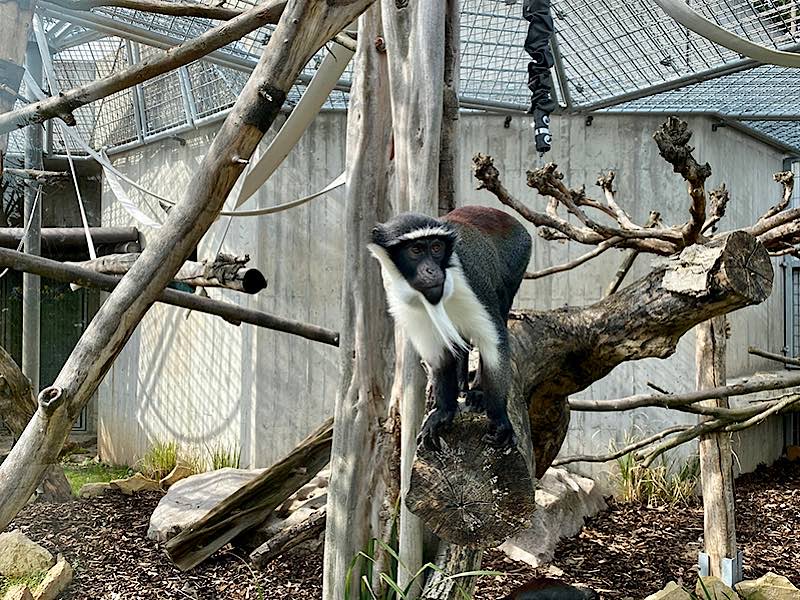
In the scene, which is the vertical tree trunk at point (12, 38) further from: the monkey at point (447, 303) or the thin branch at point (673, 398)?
the thin branch at point (673, 398)

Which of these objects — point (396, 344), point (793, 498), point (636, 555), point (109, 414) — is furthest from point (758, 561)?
point (109, 414)

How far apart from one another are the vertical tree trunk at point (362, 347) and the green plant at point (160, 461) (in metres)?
4.54

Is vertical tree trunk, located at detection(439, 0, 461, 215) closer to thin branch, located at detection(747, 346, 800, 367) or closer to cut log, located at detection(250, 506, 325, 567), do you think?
thin branch, located at detection(747, 346, 800, 367)

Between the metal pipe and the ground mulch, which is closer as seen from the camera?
the ground mulch

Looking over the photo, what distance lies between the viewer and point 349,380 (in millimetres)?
3840

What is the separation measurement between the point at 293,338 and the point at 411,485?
18.5ft

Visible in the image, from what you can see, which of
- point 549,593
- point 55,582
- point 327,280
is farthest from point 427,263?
point 327,280

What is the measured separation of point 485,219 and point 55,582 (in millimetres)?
3562

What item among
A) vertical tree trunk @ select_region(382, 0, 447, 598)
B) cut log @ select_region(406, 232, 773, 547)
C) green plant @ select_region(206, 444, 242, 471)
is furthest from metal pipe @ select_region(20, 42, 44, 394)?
cut log @ select_region(406, 232, 773, 547)

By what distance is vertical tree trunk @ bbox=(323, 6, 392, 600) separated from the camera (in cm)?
380

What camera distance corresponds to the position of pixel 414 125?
342cm

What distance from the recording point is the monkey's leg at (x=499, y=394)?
2438 millimetres

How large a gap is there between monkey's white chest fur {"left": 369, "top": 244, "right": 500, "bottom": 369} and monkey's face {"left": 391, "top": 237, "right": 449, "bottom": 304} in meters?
0.03

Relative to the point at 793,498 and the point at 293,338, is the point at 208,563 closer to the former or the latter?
the point at 293,338
